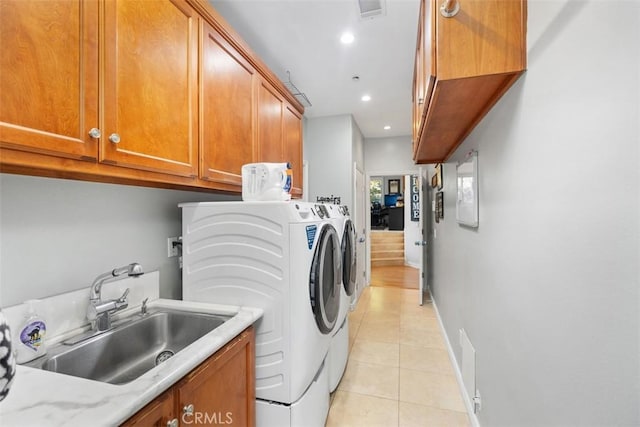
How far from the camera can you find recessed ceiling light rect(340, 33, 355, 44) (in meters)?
2.08

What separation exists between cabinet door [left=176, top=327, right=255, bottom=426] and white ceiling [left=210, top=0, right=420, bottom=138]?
2011mm

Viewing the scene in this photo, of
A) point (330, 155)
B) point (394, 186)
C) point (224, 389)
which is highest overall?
point (394, 186)

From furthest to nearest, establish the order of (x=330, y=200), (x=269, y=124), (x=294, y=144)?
(x=330, y=200)
(x=294, y=144)
(x=269, y=124)

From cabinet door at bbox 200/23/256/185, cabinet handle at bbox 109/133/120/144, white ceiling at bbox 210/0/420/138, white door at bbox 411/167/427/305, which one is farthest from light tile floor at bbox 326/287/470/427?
white ceiling at bbox 210/0/420/138

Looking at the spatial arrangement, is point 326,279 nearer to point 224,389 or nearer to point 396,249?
point 224,389

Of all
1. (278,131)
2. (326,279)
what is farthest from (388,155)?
(326,279)

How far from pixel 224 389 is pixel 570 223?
1.33m

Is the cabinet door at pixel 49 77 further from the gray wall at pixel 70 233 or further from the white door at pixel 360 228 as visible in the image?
the white door at pixel 360 228

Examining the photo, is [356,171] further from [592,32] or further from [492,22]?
[592,32]

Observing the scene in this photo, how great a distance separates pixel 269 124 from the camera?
6.59ft

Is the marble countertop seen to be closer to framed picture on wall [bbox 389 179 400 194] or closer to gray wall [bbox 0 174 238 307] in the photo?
gray wall [bbox 0 174 238 307]

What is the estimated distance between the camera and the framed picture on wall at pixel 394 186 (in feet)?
37.1

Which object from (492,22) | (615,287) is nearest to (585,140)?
(615,287)

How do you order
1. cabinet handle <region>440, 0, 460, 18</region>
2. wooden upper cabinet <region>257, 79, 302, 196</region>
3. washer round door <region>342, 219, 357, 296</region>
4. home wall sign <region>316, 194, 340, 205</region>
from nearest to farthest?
cabinet handle <region>440, 0, 460, 18</region>
wooden upper cabinet <region>257, 79, 302, 196</region>
washer round door <region>342, 219, 357, 296</region>
home wall sign <region>316, 194, 340, 205</region>
